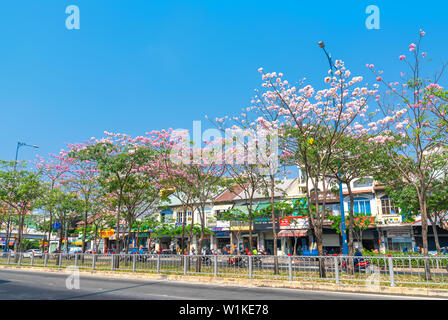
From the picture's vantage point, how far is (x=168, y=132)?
71.5 ft

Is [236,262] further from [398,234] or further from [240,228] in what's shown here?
[240,228]

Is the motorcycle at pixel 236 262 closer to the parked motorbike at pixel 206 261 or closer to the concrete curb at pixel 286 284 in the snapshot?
the concrete curb at pixel 286 284

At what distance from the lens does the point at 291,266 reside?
13992mm

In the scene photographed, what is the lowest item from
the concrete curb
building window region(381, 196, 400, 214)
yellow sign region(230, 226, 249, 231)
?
the concrete curb

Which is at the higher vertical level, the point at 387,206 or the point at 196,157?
the point at 196,157

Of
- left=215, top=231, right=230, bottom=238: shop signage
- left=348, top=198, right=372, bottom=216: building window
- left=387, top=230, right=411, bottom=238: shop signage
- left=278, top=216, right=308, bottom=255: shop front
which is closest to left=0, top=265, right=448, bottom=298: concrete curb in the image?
left=278, top=216, right=308, bottom=255: shop front

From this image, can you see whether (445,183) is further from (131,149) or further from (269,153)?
(131,149)

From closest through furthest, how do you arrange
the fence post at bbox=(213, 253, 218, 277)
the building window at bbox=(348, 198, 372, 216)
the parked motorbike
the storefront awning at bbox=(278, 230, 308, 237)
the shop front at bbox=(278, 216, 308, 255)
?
the fence post at bbox=(213, 253, 218, 277), the parked motorbike, the building window at bbox=(348, 198, 372, 216), the shop front at bbox=(278, 216, 308, 255), the storefront awning at bbox=(278, 230, 308, 237)

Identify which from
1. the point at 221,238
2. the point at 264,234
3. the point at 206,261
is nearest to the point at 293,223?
the point at 264,234

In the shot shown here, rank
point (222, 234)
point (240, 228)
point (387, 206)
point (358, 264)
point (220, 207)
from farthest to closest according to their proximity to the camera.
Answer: point (220, 207) → point (222, 234) → point (240, 228) → point (387, 206) → point (358, 264)

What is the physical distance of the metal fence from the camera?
11133 mm

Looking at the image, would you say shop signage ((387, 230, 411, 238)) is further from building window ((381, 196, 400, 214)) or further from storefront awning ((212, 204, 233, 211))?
storefront awning ((212, 204, 233, 211))

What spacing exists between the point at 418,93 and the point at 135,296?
13808mm

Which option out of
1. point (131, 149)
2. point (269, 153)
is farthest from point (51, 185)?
point (269, 153)
